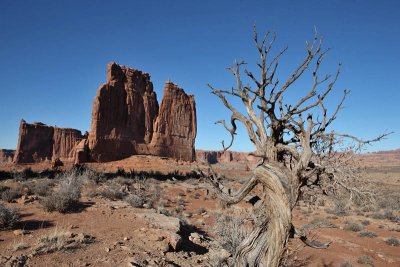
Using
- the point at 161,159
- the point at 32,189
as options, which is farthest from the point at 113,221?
the point at 161,159

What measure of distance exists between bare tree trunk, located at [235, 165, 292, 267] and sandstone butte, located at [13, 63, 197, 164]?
149 ft

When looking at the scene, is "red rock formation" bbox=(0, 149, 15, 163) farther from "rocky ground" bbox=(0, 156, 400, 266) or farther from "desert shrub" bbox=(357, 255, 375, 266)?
"desert shrub" bbox=(357, 255, 375, 266)

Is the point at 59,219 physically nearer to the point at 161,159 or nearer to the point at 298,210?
the point at 298,210

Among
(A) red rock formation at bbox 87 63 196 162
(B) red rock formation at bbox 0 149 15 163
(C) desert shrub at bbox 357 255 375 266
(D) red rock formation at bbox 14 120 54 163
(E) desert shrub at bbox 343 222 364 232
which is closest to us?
(C) desert shrub at bbox 357 255 375 266

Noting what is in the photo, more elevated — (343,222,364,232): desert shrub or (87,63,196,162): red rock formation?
(87,63,196,162): red rock formation

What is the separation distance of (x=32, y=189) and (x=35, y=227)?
599 centimetres

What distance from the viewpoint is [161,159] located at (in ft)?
167

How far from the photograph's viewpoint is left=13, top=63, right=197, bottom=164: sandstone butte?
49.7m

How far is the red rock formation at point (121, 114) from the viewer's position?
163 ft

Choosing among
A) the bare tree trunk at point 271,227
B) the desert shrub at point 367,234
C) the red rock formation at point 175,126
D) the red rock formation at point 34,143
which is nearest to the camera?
the bare tree trunk at point 271,227

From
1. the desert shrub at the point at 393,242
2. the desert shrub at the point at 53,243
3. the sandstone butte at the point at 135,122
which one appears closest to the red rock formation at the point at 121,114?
the sandstone butte at the point at 135,122

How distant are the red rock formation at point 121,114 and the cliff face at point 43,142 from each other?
24.1 meters

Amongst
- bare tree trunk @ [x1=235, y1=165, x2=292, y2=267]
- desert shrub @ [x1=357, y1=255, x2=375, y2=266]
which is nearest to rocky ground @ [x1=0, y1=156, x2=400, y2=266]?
desert shrub @ [x1=357, y1=255, x2=375, y2=266]

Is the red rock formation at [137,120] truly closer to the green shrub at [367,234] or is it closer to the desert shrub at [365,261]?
the green shrub at [367,234]
